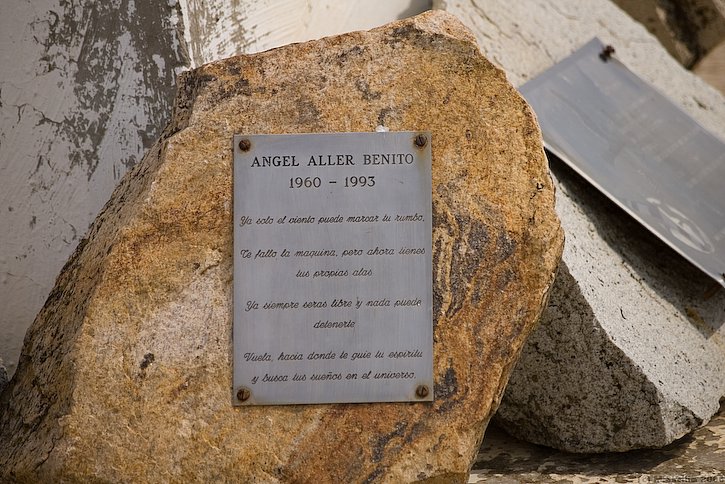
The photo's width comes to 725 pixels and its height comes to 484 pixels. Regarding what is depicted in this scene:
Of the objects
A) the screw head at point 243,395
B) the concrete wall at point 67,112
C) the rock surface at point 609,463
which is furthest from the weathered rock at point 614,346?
the concrete wall at point 67,112

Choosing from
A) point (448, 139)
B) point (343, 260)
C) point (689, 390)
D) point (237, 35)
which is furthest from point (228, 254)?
point (689, 390)

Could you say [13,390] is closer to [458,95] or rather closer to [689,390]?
[458,95]

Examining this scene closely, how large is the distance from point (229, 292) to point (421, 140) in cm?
53

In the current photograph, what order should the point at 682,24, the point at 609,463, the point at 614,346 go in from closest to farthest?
the point at 614,346, the point at 609,463, the point at 682,24

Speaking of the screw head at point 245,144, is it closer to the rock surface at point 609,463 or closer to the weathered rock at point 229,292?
the weathered rock at point 229,292

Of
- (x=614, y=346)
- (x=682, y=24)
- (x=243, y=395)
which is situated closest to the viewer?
(x=243, y=395)

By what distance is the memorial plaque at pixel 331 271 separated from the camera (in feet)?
6.12

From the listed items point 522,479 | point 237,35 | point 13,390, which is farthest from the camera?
point 237,35

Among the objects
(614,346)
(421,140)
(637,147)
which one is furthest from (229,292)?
(637,147)

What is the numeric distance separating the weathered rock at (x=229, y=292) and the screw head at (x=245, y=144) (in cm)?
4

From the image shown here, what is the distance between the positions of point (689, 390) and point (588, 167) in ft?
2.51

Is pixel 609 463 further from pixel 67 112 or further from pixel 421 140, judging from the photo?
pixel 67 112

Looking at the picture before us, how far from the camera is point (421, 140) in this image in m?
1.92

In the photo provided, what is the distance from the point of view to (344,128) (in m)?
1.94
